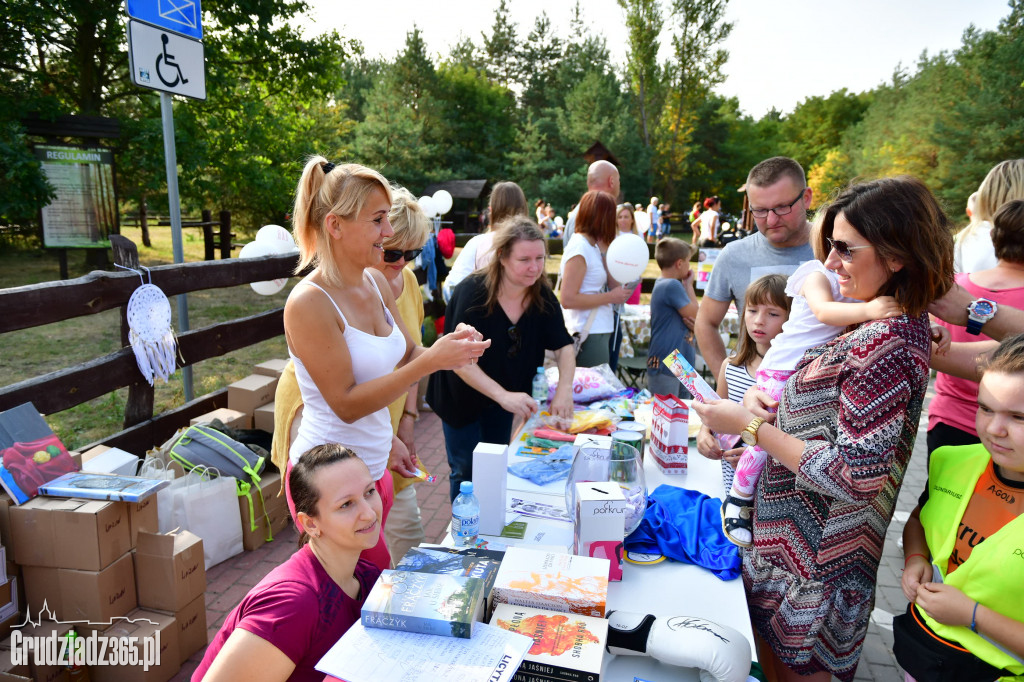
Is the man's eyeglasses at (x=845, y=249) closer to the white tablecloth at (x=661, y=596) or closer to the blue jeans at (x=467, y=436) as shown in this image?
the white tablecloth at (x=661, y=596)

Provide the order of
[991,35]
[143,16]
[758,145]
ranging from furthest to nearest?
[758,145] < [991,35] < [143,16]

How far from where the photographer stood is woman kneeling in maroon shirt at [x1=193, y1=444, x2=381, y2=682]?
1.19 metres

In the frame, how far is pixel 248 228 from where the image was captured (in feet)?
61.1

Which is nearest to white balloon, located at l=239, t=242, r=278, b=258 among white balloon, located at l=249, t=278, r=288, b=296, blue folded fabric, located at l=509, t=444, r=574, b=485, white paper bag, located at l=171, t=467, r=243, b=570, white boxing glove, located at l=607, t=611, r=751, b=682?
white balloon, located at l=249, t=278, r=288, b=296

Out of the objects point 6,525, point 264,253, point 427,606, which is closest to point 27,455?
point 6,525

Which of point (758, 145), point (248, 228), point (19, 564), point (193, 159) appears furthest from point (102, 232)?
point (758, 145)

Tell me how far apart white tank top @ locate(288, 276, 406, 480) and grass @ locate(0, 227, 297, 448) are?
4122mm

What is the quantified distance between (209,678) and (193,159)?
1036cm

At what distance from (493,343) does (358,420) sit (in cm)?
100

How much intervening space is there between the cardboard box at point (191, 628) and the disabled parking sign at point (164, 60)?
266 centimetres

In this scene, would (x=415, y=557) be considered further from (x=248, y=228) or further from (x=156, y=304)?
(x=248, y=228)

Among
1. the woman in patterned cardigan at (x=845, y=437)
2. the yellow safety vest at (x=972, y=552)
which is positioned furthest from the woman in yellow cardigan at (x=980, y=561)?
the woman in patterned cardigan at (x=845, y=437)

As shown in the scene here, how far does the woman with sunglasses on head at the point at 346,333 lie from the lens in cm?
177

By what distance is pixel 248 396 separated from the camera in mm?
4262
